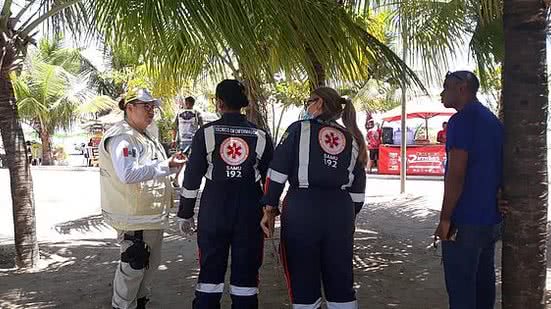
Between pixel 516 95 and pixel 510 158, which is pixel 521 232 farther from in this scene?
pixel 516 95

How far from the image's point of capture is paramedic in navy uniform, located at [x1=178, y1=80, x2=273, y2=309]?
3930 millimetres

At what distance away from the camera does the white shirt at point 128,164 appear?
13.2ft

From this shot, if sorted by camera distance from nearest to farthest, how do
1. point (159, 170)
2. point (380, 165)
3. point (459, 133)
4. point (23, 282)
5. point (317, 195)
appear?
point (459, 133)
point (317, 195)
point (159, 170)
point (23, 282)
point (380, 165)

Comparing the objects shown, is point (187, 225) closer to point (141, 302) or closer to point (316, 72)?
point (141, 302)

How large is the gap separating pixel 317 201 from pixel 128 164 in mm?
1317

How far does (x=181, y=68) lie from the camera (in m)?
6.43

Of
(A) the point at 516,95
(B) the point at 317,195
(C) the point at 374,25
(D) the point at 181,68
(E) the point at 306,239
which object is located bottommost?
(E) the point at 306,239

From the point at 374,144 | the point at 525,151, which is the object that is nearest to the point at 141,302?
the point at 525,151

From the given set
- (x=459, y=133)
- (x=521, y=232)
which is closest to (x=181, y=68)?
(x=459, y=133)

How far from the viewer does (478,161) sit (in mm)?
3318

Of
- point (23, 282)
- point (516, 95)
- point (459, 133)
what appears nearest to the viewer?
point (516, 95)

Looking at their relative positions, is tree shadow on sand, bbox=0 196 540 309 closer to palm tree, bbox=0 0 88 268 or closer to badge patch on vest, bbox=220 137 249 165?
palm tree, bbox=0 0 88 268

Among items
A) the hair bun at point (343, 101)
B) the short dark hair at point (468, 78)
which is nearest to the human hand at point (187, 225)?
the hair bun at point (343, 101)

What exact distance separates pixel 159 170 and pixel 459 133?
2.02 metres
